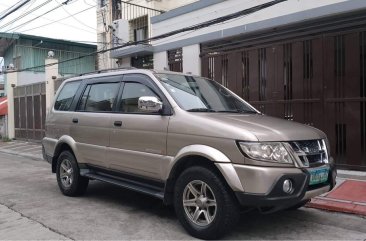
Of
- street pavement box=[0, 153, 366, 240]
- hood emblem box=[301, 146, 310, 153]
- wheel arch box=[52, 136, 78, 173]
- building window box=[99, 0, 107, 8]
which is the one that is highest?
building window box=[99, 0, 107, 8]

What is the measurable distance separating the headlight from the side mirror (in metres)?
1.29

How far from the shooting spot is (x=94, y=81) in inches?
274

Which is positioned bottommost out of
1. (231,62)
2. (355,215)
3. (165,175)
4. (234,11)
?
(355,215)

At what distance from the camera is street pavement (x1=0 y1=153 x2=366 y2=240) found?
505cm

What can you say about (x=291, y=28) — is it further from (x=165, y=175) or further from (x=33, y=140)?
(x=33, y=140)

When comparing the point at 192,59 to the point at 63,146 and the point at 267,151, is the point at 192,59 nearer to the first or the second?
the point at 63,146

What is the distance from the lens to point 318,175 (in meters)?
4.73

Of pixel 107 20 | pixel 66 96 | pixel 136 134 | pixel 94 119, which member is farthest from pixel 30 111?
pixel 136 134

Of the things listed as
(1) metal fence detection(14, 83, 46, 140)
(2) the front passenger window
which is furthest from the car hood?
(1) metal fence detection(14, 83, 46, 140)

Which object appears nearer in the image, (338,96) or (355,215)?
(355,215)

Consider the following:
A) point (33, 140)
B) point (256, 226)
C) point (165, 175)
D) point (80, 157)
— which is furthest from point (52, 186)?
point (33, 140)

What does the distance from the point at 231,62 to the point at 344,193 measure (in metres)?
5.17

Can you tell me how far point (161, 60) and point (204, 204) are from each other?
30.9 ft

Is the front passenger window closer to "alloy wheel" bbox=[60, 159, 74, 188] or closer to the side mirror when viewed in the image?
the side mirror
